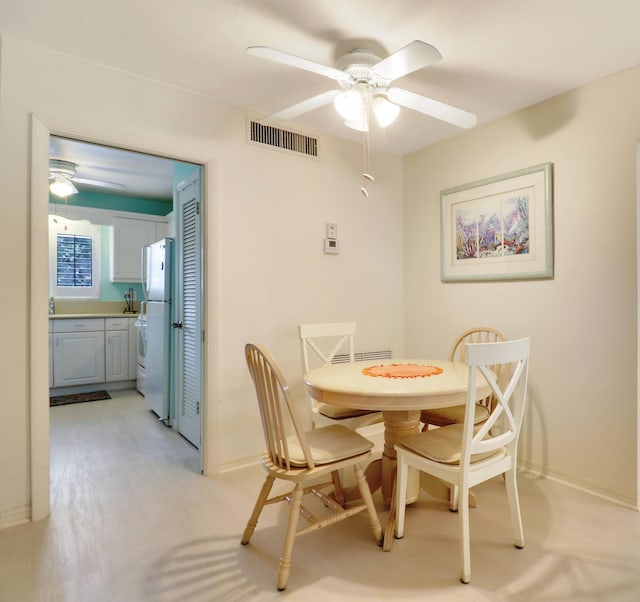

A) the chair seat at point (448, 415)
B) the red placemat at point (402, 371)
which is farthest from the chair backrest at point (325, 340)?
the chair seat at point (448, 415)

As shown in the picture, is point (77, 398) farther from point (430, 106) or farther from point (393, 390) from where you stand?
point (430, 106)

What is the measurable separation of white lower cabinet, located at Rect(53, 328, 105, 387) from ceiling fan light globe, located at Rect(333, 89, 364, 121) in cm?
416

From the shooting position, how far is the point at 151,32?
1.93m

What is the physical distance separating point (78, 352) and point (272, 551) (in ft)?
12.8

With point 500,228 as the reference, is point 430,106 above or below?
above

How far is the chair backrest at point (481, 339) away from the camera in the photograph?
8.27 feet

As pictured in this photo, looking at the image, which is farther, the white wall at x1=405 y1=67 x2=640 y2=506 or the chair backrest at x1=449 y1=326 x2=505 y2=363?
the chair backrest at x1=449 y1=326 x2=505 y2=363

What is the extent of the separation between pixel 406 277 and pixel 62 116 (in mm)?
2700

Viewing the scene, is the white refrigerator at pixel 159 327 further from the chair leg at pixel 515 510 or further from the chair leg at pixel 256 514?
the chair leg at pixel 515 510

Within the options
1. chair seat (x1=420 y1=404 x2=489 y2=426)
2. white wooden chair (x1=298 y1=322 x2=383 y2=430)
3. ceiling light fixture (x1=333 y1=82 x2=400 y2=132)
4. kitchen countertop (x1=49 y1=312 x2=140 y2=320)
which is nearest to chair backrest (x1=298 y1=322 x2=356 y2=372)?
white wooden chair (x1=298 y1=322 x2=383 y2=430)

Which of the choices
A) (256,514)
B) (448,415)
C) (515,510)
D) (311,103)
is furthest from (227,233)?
(515,510)

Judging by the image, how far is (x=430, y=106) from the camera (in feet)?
6.65

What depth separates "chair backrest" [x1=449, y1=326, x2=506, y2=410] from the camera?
2521mm

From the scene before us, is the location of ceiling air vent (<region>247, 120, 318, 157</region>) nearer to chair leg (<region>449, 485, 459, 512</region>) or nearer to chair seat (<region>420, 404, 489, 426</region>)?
chair seat (<region>420, 404, 489, 426</region>)
